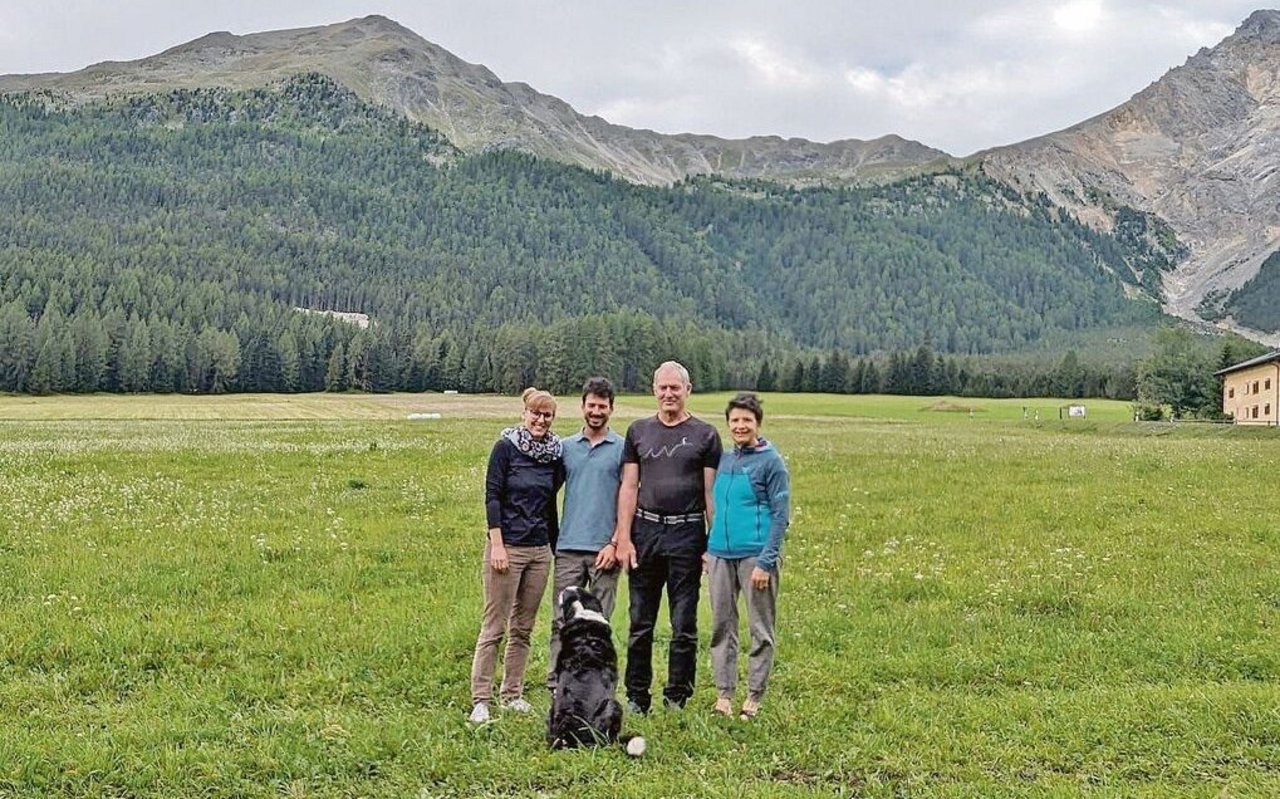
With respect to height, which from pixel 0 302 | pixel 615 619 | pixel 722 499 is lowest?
pixel 615 619

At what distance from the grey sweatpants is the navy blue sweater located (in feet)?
5.44

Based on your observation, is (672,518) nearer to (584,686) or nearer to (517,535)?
(517,535)

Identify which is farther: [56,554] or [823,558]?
[823,558]

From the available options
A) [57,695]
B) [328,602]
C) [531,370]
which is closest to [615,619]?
[328,602]

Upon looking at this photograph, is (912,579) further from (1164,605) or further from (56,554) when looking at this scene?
(56,554)

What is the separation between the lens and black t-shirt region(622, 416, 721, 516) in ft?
27.7

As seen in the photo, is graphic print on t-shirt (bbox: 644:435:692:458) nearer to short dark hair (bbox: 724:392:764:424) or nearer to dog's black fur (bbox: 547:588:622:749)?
short dark hair (bbox: 724:392:764:424)

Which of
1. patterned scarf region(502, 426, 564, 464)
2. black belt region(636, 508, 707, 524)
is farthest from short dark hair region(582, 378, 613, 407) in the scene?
black belt region(636, 508, 707, 524)

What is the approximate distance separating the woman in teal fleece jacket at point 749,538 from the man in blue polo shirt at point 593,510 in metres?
0.97

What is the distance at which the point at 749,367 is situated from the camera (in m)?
173

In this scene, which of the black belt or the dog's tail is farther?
the black belt

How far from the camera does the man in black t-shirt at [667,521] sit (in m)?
8.47

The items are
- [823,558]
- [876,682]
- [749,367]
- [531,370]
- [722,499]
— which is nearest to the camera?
[722,499]

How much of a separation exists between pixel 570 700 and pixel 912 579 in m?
7.39
